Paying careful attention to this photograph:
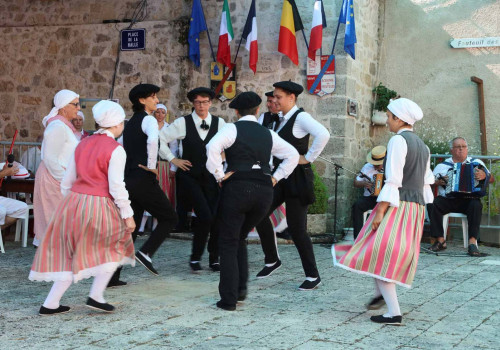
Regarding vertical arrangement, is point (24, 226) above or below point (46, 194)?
below

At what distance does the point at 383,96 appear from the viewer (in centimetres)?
1180

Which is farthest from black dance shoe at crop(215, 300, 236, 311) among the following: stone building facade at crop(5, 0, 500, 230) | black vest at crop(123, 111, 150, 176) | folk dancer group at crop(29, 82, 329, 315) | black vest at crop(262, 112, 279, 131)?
stone building facade at crop(5, 0, 500, 230)

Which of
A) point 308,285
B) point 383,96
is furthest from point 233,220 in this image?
point 383,96

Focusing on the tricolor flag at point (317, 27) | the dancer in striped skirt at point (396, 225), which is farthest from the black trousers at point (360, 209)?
the dancer in striped skirt at point (396, 225)

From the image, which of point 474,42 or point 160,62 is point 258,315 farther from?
point 474,42

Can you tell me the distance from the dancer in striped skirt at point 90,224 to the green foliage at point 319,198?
523 cm

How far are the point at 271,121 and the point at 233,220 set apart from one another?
173 cm

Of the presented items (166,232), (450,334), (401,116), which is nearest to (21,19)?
(166,232)

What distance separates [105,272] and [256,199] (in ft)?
3.96

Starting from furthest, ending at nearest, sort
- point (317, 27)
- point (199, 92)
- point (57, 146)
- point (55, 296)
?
point (317, 27), point (199, 92), point (57, 146), point (55, 296)

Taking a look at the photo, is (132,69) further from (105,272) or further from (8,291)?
(105,272)

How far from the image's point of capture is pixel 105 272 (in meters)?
5.31

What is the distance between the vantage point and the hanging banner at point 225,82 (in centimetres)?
1155

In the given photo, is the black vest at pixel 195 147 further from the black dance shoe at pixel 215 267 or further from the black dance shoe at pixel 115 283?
the black dance shoe at pixel 115 283
